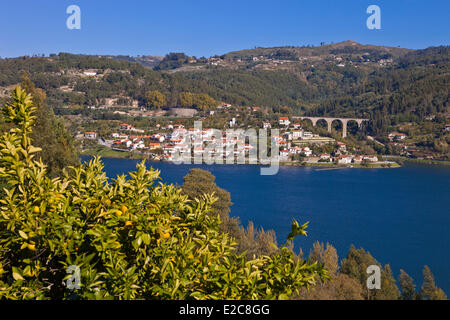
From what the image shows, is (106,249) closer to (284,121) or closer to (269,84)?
(284,121)

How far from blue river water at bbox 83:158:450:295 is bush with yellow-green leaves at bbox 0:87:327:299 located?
8.46 meters

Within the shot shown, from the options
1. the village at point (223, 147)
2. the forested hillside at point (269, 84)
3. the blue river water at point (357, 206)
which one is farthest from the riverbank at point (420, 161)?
the forested hillside at point (269, 84)

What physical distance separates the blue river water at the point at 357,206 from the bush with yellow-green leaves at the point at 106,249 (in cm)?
846

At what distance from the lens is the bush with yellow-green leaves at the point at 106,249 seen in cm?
102

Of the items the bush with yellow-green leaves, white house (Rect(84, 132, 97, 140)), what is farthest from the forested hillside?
the bush with yellow-green leaves

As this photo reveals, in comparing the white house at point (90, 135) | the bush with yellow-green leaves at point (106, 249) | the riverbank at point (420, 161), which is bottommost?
the riverbank at point (420, 161)

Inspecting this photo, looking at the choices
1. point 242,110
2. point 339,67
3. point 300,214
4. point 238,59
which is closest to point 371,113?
point 242,110

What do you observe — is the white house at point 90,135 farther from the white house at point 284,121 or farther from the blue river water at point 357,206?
the white house at point 284,121

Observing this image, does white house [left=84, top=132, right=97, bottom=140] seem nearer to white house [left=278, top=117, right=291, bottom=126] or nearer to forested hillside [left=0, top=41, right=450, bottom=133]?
forested hillside [left=0, top=41, right=450, bottom=133]

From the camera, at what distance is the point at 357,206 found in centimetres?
1476

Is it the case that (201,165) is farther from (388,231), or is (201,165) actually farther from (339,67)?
(339,67)

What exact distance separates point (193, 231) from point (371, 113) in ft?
126

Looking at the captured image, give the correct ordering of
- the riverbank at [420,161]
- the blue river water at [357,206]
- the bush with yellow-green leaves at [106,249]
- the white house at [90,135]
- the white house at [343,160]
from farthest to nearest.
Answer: the riverbank at [420,161]
the white house at [90,135]
the white house at [343,160]
the blue river water at [357,206]
the bush with yellow-green leaves at [106,249]
